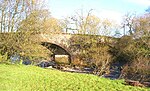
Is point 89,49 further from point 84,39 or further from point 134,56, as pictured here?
point 134,56

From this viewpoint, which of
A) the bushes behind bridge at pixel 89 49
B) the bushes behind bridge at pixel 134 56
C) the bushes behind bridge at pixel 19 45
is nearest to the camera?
the bushes behind bridge at pixel 19 45

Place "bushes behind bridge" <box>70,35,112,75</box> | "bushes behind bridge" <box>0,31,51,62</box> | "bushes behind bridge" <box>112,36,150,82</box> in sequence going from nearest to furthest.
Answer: "bushes behind bridge" <box>0,31,51,62</box> < "bushes behind bridge" <box>112,36,150,82</box> < "bushes behind bridge" <box>70,35,112,75</box>

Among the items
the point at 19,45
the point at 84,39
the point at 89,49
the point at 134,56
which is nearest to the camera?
the point at 19,45

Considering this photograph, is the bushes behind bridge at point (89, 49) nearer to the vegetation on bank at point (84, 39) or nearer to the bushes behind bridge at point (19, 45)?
the vegetation on bank at point (84, 39)

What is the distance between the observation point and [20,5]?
20984 mm

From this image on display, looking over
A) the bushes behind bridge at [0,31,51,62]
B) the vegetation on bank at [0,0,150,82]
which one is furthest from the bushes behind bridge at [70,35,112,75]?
the bushes behind bridge at [0,31,51,62]

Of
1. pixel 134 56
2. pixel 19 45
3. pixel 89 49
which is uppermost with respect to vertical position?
pixel 19 45

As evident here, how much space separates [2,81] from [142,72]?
13952 millimetres

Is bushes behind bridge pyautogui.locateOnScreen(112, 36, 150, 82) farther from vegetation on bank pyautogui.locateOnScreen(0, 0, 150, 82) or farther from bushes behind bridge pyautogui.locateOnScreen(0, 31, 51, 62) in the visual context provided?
bushes behind bridge pyautogui.locateOnScreen(0, 31, 51, 62)

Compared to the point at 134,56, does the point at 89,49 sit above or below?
above

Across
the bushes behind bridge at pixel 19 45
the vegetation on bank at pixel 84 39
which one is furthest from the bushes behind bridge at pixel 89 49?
the bushes behind bridge at pixel 19 45

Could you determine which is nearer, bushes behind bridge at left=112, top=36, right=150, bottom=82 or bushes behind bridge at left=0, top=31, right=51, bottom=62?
bushes behind bridge at left=0, top=31, right=51, bottom=62

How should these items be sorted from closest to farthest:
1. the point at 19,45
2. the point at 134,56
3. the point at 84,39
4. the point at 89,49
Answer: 1. the point at 19,45
2. the point at 134,56
3. the point at 89,49
4. the point at 84,39

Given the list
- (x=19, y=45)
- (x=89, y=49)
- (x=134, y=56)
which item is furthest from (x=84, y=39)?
(x=19, y=45)
